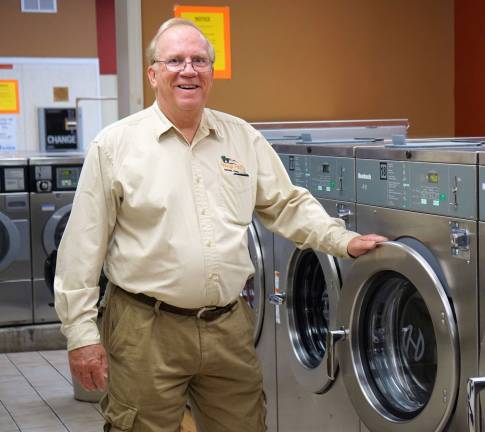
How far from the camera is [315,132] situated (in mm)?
4738

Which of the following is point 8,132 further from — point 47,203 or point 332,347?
point 332,347

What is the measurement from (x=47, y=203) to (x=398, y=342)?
151 inches

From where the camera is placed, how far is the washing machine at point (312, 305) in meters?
3.30

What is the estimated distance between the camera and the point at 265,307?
4.02 metres

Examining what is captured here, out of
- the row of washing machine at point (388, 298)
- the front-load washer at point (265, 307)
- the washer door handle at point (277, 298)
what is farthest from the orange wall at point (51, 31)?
the washer door handle at point (277, 298)

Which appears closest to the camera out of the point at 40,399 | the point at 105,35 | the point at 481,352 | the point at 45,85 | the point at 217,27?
the point at 481,352

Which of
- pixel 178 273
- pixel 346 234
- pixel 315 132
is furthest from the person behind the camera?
pixel 315 132

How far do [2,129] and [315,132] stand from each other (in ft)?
23.8

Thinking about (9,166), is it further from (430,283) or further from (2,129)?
(2,129)

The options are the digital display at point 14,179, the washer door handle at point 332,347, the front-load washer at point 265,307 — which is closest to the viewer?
the washer door handle at point 332,347

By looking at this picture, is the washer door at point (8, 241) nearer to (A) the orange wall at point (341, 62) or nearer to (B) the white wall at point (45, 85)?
(A) the orange wall at point (341, 62)

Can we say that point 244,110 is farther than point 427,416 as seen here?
Yes

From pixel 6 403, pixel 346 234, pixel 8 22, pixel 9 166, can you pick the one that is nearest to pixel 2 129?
pixel 8 22

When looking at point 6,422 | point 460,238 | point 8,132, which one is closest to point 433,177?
point 460,238
